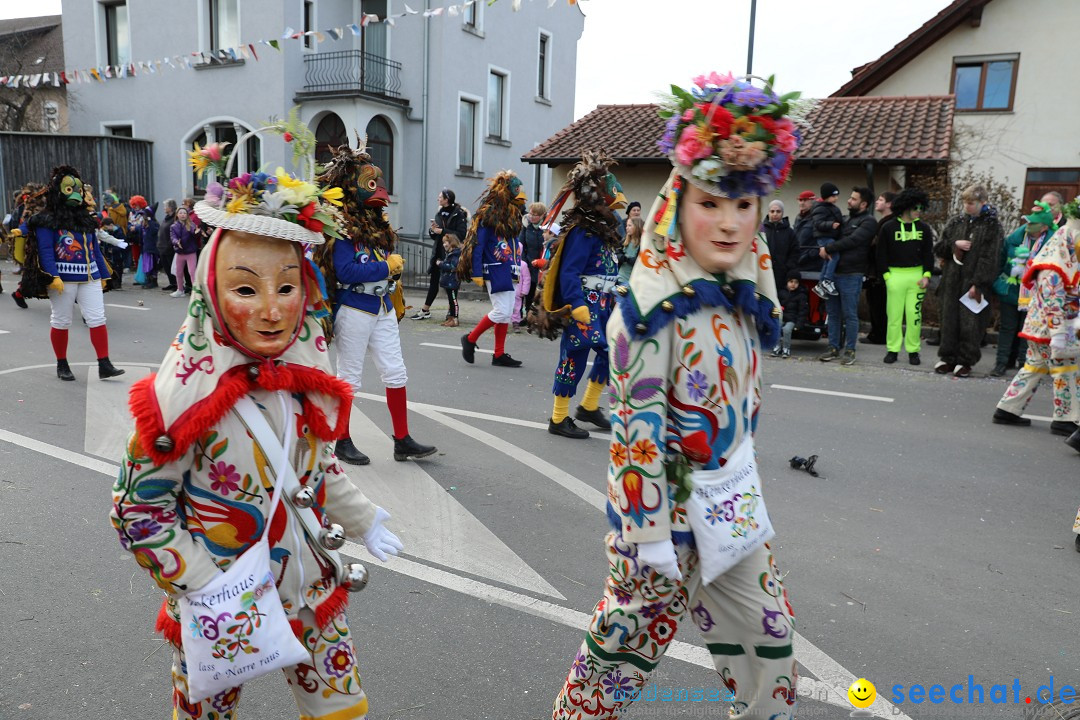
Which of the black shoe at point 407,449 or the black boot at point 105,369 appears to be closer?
the black shoe at point 407,449

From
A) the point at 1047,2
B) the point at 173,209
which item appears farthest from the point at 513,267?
the point at 1047,2

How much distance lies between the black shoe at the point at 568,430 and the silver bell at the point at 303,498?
449 centimetres

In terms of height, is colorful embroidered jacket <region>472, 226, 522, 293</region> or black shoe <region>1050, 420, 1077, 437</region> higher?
colorful embroidered jacket <region>472, 226, 522, 293</region>

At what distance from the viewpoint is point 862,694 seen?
10.2 ft

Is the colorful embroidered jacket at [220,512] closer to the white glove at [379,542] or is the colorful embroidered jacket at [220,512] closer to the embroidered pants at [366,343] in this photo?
the white glove at [379,542]

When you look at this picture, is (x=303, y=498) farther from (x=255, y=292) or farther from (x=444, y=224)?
(x=444, y=224)

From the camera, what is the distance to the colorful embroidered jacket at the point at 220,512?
1979 millimetres

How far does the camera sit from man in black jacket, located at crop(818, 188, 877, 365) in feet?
34.4

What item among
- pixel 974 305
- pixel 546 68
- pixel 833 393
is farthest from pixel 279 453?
pixel 546 68

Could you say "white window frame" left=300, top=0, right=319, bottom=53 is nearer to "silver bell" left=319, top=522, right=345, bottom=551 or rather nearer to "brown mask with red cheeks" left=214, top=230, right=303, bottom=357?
"brown mask with red cheeks" left=214, top=230, right=303, bottom=357

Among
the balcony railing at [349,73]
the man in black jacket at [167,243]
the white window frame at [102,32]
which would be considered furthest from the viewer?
the white window frame at [102,32]

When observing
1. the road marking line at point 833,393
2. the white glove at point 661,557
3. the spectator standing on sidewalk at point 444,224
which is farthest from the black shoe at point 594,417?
the spectator standing on sidewalk at point 444,224

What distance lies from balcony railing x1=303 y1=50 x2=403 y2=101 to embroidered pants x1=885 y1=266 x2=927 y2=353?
14584 millimetres

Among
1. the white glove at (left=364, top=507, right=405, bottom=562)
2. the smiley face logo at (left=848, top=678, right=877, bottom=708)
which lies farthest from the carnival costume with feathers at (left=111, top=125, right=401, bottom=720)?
the smiley face logo at (left=848, top=678, right=877, bottom=708)
